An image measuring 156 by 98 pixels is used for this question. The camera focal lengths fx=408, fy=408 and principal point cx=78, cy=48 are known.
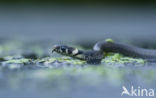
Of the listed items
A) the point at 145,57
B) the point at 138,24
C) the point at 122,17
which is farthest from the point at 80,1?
the point at 145,57

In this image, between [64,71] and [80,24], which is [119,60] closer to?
[64,71]

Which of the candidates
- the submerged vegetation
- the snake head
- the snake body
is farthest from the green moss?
the snake head

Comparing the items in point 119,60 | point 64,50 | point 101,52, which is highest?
point 64,50

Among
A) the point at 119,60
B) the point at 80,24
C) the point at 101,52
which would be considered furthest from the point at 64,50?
the point at 80,24

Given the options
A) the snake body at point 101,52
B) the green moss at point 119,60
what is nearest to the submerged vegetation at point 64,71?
the green moss at point 119,60

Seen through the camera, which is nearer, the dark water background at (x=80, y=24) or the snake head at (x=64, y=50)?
the snake head at (x=64, y=50)

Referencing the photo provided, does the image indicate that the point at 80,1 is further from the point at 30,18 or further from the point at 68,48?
the point at 68,48

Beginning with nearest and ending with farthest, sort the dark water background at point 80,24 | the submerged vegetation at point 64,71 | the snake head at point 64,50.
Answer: the submerged vegetation at point 64,71, the snake head at point 64,50, the dark water background at point 80,24

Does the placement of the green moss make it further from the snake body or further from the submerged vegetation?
the snake body

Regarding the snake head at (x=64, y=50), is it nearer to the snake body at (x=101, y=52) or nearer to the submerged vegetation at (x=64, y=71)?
the snake body at (x=101, y=52)
